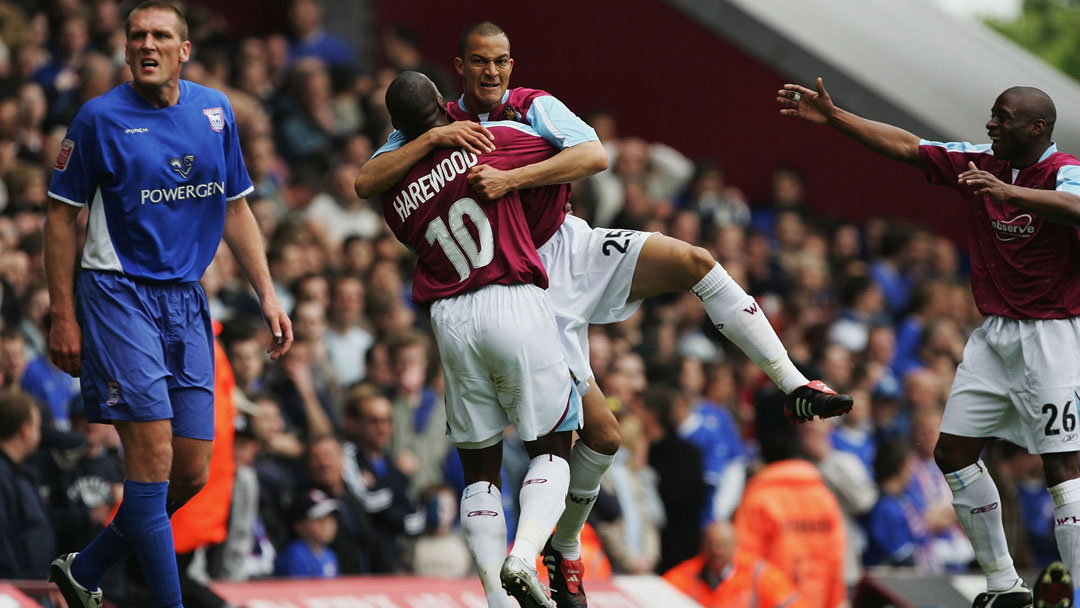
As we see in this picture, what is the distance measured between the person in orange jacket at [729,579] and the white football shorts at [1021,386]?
3.41 meters

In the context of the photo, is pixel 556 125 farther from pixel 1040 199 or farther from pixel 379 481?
pixel 379 481

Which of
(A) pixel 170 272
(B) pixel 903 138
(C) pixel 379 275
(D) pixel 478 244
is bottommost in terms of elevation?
(C) pixel 379 275

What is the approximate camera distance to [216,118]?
307 inches

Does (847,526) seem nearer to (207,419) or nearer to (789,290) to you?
(789,290)

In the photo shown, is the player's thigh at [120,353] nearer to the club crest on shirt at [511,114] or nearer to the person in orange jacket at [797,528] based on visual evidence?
the club crest on shirt at [511,114]

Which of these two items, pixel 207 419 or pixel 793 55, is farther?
pixel 793 55

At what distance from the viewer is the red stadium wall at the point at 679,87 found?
20.7 m

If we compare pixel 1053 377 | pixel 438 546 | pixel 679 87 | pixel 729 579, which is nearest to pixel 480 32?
pixel 1053 377

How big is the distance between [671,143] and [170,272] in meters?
14.5

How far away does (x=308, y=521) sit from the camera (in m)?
11.0

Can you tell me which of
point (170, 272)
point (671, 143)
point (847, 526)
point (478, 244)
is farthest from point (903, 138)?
point (671, 143)

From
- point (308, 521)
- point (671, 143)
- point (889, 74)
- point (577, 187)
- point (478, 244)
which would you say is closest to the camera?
point (478, 244)

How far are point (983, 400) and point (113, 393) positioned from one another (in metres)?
4.45

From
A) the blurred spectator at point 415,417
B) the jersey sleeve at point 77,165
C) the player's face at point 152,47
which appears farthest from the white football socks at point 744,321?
the blurred spectator at point 415,417
